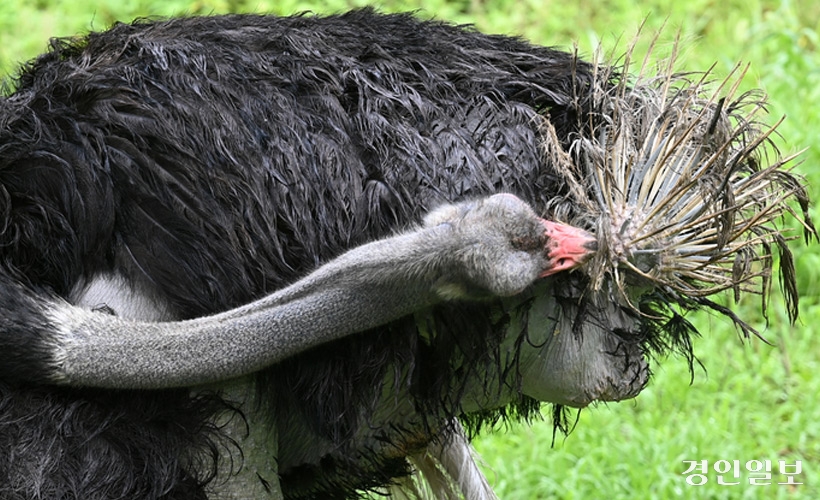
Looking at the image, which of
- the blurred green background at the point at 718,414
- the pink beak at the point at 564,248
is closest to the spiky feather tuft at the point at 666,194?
the pink beak at the point at 564,248

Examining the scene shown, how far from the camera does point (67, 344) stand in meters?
2.45

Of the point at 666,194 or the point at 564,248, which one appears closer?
the point at 564,248

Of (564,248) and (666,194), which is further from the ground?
(666,194)

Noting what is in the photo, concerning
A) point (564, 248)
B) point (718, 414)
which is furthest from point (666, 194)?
point (718, 414)

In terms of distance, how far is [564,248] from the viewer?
245 cm

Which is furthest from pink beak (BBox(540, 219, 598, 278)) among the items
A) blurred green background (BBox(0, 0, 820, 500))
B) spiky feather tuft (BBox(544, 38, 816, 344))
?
blurred green background (BBox(0, 0, 820, 500))

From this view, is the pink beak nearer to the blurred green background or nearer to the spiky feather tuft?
the spiky feather tuft

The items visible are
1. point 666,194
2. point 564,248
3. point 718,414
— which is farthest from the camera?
point 718,414

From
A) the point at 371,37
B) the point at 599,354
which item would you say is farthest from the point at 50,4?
the point at 599,354

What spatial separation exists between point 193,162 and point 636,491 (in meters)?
2.29

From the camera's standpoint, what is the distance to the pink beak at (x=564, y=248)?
8.02 feet

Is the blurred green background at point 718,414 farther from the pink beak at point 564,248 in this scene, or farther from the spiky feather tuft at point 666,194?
the pink beak at point 564,248

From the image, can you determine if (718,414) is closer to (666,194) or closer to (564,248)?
(666,194)

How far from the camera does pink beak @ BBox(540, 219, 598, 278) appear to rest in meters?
2.45
